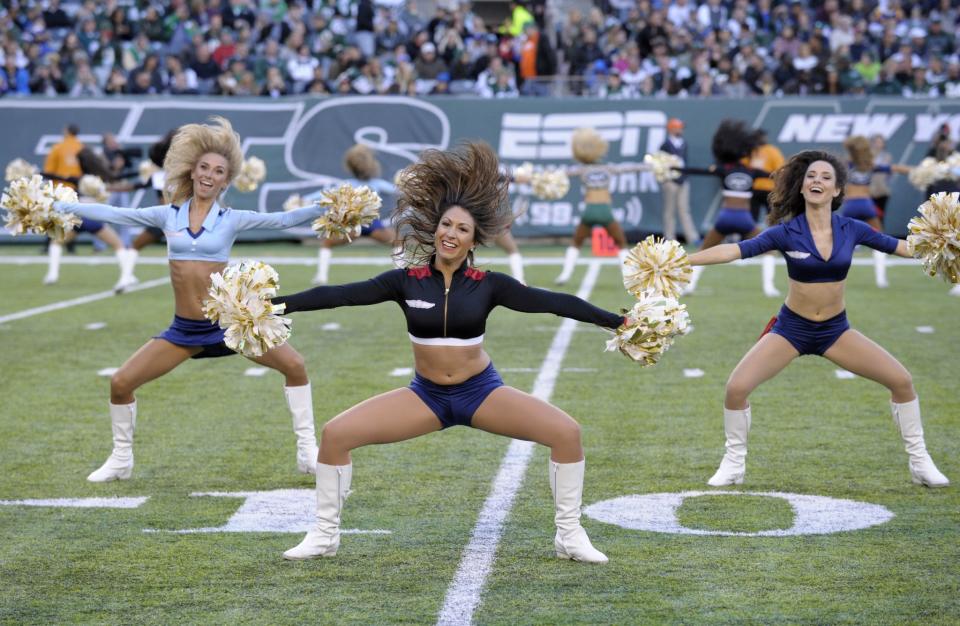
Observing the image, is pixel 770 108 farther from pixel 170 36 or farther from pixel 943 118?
pixel 170 36

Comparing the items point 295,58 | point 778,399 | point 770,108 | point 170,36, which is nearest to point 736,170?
point 778,399

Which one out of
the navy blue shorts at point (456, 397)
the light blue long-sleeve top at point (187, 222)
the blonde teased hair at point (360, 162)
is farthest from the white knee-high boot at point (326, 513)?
the blonde teased hair at point (360, 162)

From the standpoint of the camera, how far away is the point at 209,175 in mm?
6859

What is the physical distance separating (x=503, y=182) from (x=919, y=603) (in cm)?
219

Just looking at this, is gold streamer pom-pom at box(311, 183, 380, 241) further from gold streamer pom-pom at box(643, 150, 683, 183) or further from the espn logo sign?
the espn logo sign

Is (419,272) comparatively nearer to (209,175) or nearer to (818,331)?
(209,175)

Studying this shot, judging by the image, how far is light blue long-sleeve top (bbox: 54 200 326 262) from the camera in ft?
22.2

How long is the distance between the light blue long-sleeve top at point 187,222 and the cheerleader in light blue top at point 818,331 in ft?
7.85

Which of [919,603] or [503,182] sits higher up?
[503,182]

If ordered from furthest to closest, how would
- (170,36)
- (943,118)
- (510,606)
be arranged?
(170,36) → (943,118) → (510,606)

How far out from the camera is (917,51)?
23.6m

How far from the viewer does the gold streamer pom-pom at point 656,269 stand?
5621 millimetres

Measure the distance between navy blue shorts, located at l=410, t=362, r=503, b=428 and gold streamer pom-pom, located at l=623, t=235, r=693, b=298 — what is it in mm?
763

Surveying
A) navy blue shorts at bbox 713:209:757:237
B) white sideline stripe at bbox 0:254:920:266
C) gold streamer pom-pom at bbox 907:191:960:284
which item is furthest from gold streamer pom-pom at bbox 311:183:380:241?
white sideline stripe at bbox 0:254:920:266
